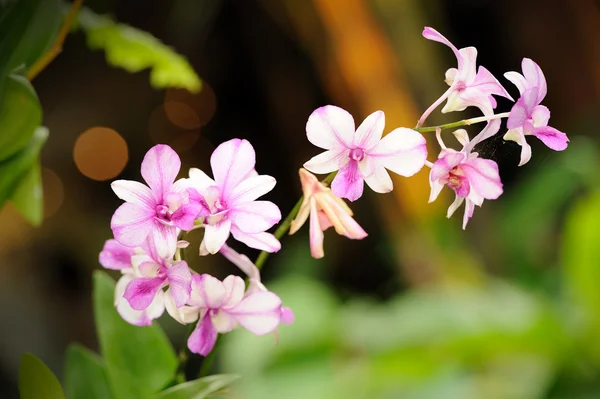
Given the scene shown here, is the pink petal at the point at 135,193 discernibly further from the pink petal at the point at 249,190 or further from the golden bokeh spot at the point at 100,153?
the golden bokeh spot at the point at 100,153

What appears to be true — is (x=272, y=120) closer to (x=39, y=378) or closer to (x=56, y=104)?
(x=56, y=104)

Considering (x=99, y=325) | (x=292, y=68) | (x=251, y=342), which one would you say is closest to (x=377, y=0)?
(x=292, y=68)

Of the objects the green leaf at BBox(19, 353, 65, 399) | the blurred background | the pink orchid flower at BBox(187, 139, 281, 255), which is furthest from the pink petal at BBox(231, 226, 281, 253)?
the blurred background

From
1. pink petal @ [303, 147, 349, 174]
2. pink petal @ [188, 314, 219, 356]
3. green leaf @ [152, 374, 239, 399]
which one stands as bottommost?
green leaf @ [152, 374, 239, 399]

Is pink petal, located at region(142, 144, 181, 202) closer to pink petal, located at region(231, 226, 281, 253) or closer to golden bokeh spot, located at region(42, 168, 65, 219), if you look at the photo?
pink petal, located at region(231, 226, 281, 253)

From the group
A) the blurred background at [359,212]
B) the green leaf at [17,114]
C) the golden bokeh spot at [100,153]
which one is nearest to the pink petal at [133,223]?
the green leaf at [17,114]

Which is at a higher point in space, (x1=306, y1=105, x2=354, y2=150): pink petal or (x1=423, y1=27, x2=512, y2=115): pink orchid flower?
(x1=423, y1=27, x2=512, y2=115): pink orchid flower
